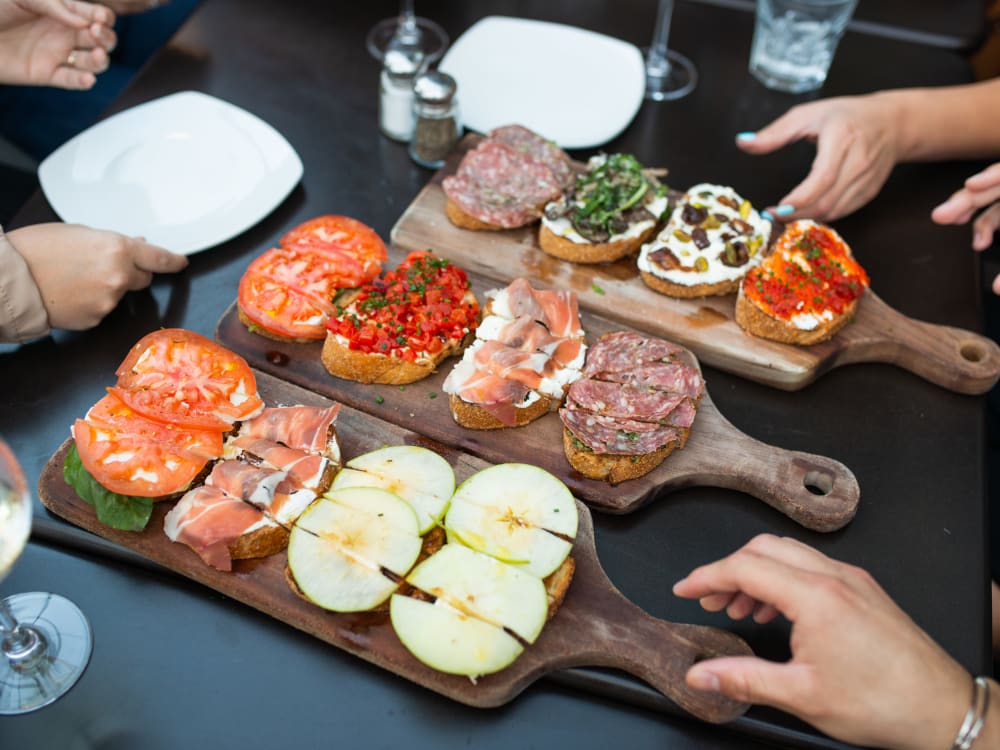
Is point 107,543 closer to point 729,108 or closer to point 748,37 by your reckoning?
point 729,108

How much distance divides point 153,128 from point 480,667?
2150 mm

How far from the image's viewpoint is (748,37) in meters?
3.48

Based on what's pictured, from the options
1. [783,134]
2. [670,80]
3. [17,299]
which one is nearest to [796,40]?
[670,80]

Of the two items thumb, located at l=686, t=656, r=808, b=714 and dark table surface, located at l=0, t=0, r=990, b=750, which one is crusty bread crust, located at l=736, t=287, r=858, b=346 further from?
thumb, located at l=686, t=656, r=808, b=714

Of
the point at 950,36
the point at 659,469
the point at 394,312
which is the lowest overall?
the point at 659,469

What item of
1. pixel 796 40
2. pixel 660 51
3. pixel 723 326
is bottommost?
pixel 723 326

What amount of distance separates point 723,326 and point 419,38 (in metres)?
1.82

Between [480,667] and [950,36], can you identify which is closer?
[480,667]

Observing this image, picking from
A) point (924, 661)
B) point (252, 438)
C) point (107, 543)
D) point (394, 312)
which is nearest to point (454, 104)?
point (394, 312)

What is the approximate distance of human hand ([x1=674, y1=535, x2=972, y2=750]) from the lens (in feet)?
5.11

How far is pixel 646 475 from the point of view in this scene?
2.12 m

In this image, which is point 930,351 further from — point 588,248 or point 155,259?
point 155,259

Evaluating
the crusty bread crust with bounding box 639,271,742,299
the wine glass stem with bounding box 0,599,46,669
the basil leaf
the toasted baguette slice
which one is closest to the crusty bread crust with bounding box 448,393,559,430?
the toasted baguette slice

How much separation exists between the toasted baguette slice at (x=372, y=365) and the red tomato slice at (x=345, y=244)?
0.26m
